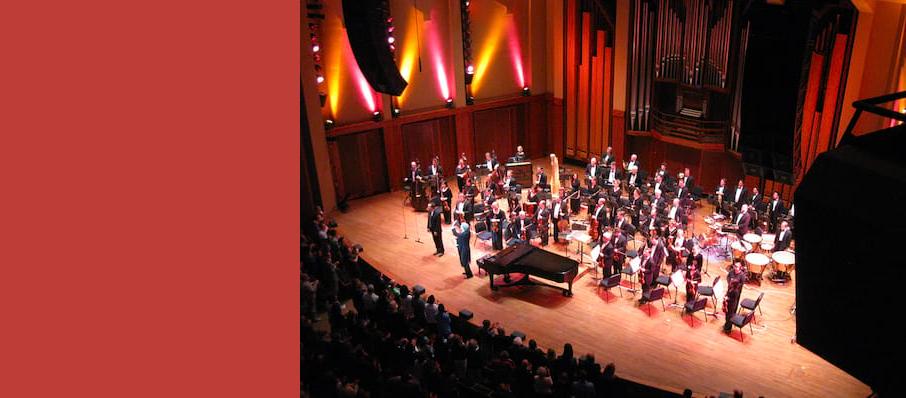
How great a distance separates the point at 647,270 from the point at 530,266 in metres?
1.73

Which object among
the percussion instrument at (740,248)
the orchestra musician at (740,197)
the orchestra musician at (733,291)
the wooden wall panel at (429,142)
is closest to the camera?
the orchestra musician at (733,291)

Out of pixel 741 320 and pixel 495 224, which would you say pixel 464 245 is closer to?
pixel 495 224

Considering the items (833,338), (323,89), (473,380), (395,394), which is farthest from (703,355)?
(323,89)

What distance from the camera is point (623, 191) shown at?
15.3 m

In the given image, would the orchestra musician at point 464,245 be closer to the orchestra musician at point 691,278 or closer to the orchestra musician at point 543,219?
the orchestra musician at point 543,219

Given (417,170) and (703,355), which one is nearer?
(703,355)

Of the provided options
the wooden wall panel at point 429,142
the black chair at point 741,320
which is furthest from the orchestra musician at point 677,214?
the wooden wall panel at point 429,142

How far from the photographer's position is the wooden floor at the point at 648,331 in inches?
344

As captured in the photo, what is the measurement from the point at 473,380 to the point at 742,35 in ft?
28.2

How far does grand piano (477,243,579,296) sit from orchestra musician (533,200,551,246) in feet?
4.07

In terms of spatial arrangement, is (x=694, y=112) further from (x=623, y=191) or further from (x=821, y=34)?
(x=821, y=34)

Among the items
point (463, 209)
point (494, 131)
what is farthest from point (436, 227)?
point (494, 131)

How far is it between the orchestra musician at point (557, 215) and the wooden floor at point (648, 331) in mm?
291

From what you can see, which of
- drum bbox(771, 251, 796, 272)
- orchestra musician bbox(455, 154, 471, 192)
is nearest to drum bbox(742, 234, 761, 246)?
drum bbox(771, 251, 796, 272)
